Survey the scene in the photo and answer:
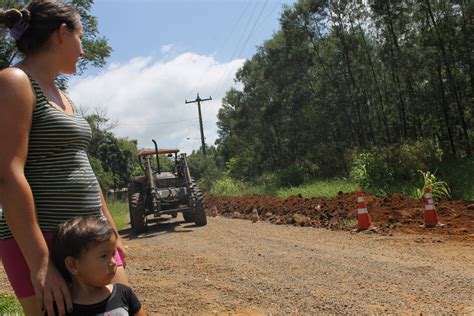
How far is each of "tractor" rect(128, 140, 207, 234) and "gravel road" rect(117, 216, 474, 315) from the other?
3.57 meters

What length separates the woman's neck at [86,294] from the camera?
186 cm

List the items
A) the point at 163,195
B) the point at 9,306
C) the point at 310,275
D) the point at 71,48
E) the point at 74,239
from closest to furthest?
the point at 74,239 < the point at 71,48 < the point at 9,306 < the point at 310,275 < the point at 163,195

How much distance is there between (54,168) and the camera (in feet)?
6.48

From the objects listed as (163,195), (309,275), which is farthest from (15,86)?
(163,195)

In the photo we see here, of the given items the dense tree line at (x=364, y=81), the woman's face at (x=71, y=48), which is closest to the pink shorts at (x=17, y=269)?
the woman's face at (x=71, y=48)

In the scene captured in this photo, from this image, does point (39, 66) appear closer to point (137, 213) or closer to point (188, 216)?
point (137, 213)

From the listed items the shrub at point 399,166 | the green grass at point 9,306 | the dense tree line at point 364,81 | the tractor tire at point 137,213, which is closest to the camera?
the green grass at point 9,306

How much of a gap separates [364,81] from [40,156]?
33.7m

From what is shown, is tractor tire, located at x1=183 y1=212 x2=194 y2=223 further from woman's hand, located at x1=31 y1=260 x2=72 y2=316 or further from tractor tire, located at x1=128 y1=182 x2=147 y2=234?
woman's hand, located at x1=31 y1=260 x2=72 y2=316

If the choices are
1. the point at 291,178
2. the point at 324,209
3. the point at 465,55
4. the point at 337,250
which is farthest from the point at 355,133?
the point at 337,250

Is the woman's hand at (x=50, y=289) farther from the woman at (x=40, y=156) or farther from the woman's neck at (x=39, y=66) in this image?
the woman's neck at (x=39, y=66)

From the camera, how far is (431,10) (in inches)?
959

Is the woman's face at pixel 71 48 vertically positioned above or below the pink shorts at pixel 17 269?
above

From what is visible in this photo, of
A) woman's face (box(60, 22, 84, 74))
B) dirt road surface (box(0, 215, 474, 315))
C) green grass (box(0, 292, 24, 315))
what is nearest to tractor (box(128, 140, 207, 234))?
dirt road surface (box(0, 215, 474, 315))
